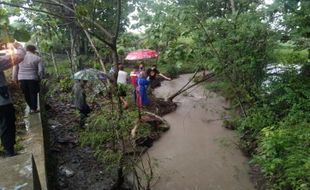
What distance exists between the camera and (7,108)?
5445 millimetres

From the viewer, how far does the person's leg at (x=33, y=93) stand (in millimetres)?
7633

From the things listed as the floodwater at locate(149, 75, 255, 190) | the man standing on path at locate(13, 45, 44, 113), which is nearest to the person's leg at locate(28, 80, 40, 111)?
the man standing on path at locate(13, 45, 44, 113)

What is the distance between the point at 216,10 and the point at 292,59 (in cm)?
1001

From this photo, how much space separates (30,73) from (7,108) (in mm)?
2268

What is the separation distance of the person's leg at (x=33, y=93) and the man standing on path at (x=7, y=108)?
215 centimetres

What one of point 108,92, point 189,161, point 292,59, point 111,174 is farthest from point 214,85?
point 108,92

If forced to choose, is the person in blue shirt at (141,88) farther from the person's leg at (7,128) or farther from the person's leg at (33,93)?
the person's leg at (7,128)

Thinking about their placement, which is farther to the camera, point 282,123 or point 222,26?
point 222,26

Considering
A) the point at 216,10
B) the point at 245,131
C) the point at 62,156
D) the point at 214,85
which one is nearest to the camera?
the point at 62,156

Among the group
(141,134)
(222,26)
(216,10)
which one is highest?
(216,10)

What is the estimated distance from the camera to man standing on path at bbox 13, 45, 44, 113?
297 inches

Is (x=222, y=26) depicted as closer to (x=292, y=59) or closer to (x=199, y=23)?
(x=199, y=23)

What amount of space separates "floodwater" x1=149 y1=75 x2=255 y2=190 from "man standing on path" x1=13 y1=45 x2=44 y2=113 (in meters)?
3.02

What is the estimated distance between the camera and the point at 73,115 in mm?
10266
